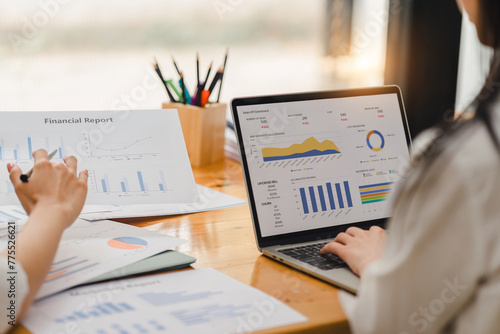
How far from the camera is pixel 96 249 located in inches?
35.1

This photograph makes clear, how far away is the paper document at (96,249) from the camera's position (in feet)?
2.62

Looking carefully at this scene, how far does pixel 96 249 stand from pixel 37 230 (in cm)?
14

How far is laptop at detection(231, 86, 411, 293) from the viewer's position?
3.19 ft

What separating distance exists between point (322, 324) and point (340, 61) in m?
1.49

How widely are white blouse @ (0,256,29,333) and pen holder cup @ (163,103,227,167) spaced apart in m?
0.81

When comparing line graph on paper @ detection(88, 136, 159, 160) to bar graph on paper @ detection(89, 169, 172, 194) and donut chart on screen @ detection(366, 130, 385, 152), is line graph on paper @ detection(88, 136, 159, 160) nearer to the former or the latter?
bar graph on paper @ detection(89, 169, 172, 194)

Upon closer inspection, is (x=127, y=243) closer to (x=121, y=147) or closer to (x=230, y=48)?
(x=121, y=147)

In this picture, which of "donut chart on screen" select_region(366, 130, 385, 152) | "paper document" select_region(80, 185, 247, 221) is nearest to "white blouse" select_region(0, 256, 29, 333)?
"paper document" select_region(80, 185, 247, 221)

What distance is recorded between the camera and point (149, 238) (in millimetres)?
952

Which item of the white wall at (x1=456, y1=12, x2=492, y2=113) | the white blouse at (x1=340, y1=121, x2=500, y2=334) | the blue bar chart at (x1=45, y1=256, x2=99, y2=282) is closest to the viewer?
the white blouse at (x1=340, y1=121, x2=500, y2=334)

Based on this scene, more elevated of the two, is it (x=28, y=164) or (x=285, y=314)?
(x=28, y=164)

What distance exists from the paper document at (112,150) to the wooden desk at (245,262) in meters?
0.09

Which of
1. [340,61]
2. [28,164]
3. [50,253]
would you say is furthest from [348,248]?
[340,61]

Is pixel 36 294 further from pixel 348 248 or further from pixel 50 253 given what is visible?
pixel 348 248
